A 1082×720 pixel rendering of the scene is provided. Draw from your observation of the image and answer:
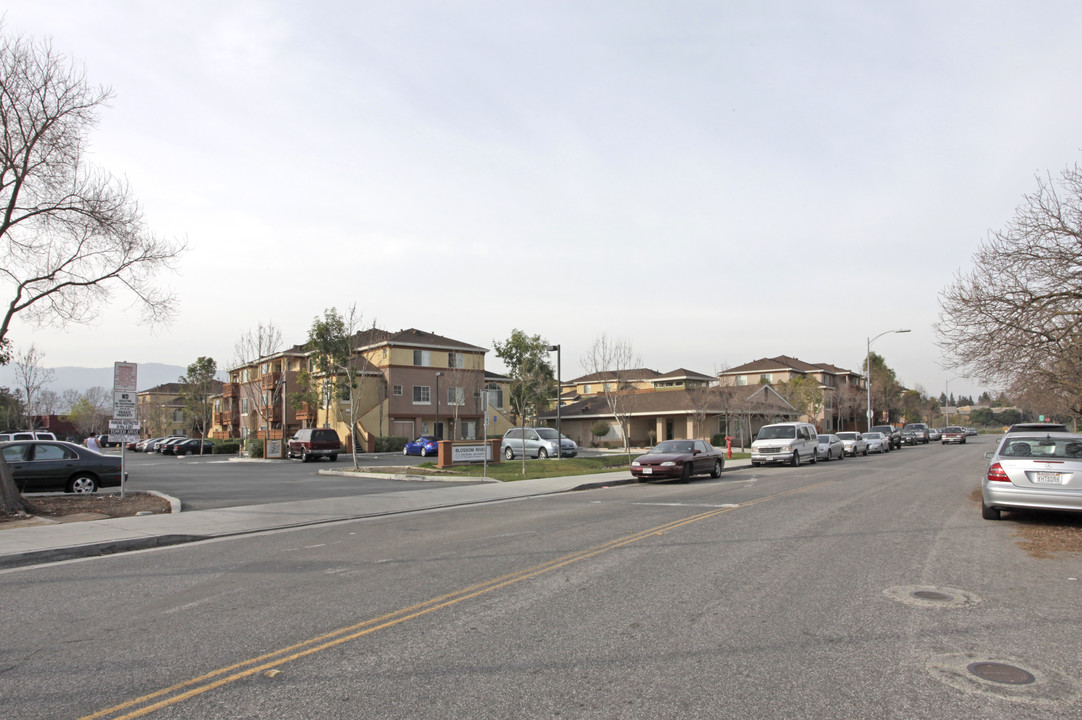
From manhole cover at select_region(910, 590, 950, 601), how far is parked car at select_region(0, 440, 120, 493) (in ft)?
60.8

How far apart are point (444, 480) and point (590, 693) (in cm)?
1852

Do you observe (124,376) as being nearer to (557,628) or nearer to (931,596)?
(557,628)

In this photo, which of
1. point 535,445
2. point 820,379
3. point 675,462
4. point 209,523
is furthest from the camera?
point 820,379

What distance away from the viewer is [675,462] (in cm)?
2220

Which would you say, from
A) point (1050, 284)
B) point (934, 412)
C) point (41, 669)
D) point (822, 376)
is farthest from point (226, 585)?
point (934, 412)

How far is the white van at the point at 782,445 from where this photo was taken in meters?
30.3

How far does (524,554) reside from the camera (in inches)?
371

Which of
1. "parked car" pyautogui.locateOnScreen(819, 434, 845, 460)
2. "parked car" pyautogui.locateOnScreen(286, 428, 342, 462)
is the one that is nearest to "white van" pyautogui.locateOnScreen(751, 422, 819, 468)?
"parked car" pyautogui.locateOnScreen(819, 434, 845, 460)

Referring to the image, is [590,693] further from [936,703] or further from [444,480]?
[444,480]

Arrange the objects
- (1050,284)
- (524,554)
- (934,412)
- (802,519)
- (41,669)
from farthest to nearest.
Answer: (934,412)
(1050,284)
(802,519)
(524,554)
(41,669)

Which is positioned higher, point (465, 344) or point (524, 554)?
point (465, 344)

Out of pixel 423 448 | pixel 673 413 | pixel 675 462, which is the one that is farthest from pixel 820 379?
pixel 675 462

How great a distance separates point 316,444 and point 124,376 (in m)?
22.9

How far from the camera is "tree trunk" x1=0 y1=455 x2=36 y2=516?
1343 cm
